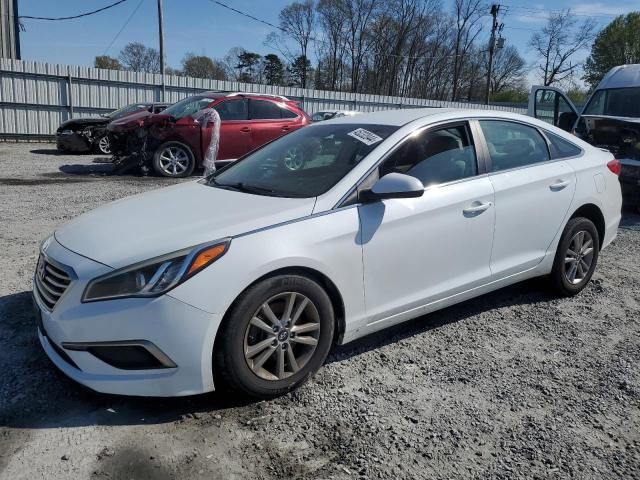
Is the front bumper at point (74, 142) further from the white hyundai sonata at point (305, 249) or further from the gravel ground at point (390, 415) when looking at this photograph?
the white hyundai sonata at point (305, 249)

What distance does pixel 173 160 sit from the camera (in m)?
11.0

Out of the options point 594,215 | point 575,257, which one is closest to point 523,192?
point 575,257

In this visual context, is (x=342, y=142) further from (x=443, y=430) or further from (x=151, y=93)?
(x=151, y=93)

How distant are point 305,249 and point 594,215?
120 inches

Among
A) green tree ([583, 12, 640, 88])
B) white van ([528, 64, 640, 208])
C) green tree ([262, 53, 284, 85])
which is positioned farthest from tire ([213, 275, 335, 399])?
green tree ([583, 12, 640, 88])

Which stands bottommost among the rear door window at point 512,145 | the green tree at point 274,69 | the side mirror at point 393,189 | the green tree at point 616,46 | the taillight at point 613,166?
the side mirror at point 393,189

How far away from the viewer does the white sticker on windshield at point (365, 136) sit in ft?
11.7

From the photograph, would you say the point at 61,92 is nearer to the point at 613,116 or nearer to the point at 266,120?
→ the point at 266,120

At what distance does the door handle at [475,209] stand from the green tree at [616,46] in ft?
202

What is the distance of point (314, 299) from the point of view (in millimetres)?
2955

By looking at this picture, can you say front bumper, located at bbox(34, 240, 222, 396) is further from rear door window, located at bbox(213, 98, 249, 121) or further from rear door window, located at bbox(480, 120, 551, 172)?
rear door window, located at bbox(213, 98, 249, 121)

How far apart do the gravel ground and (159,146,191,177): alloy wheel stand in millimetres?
7029

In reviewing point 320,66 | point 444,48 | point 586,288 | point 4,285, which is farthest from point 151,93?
point 444,48

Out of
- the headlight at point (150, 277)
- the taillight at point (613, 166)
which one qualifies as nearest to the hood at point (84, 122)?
the taillight at point (613, 166)
